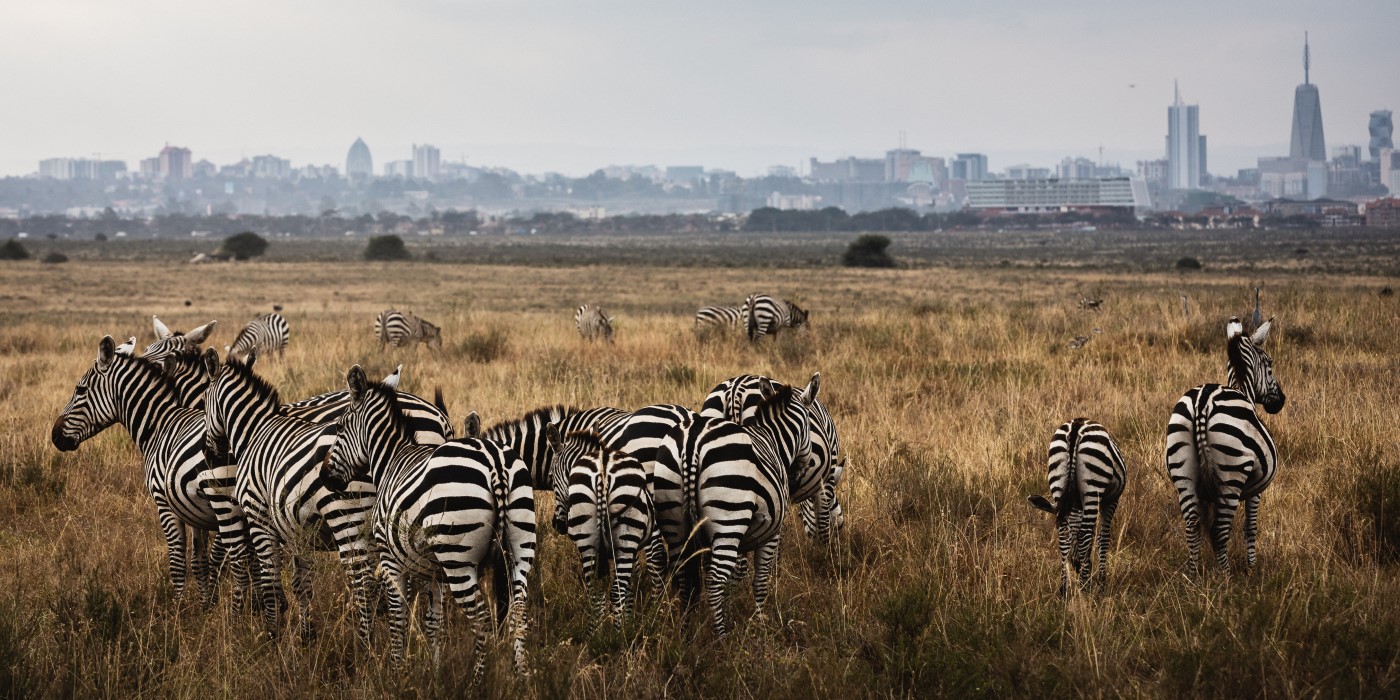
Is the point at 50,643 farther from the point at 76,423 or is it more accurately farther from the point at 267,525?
the point at 76,423

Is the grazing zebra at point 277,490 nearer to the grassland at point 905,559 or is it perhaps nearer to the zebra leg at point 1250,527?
the grassland at point 905,559

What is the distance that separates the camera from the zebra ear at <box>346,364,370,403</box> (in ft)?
18.4

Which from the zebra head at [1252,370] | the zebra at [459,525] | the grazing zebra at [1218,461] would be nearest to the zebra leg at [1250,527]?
the grazing zebra at [1218,461]

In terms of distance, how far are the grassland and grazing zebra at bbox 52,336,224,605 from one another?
0.29m

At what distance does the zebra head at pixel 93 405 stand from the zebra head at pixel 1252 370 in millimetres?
6833

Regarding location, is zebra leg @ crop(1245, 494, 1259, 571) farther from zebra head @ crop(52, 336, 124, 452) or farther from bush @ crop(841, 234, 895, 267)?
bush @ crop(841, 234, 895, 267)

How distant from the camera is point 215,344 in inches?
949

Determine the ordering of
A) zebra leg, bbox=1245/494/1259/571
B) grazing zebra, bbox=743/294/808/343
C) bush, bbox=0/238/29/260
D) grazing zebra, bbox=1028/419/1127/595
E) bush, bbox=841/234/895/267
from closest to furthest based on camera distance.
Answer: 1. grazing zebra, bbox=1028/419/1127/595
2. zebra leg, bbox=1245/494/1259/571
3. grazing zebra, bbox=743/294/808/343
4. bush, bbox=0/238/29/260
5. bush, bbox=841/234/895/267

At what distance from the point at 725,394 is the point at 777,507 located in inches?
69.7

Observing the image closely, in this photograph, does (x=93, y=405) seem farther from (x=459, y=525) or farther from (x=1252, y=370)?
(x=1252, y=370)

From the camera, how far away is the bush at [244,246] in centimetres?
8042

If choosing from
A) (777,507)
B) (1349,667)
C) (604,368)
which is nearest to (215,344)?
(604,368)

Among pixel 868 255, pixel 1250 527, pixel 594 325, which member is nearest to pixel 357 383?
pixel 1250 527

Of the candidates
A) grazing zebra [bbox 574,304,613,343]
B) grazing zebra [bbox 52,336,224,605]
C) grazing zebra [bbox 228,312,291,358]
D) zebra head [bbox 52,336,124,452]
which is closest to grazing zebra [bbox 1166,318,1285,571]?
grazing zebra [bbox 52,336,224,605]
